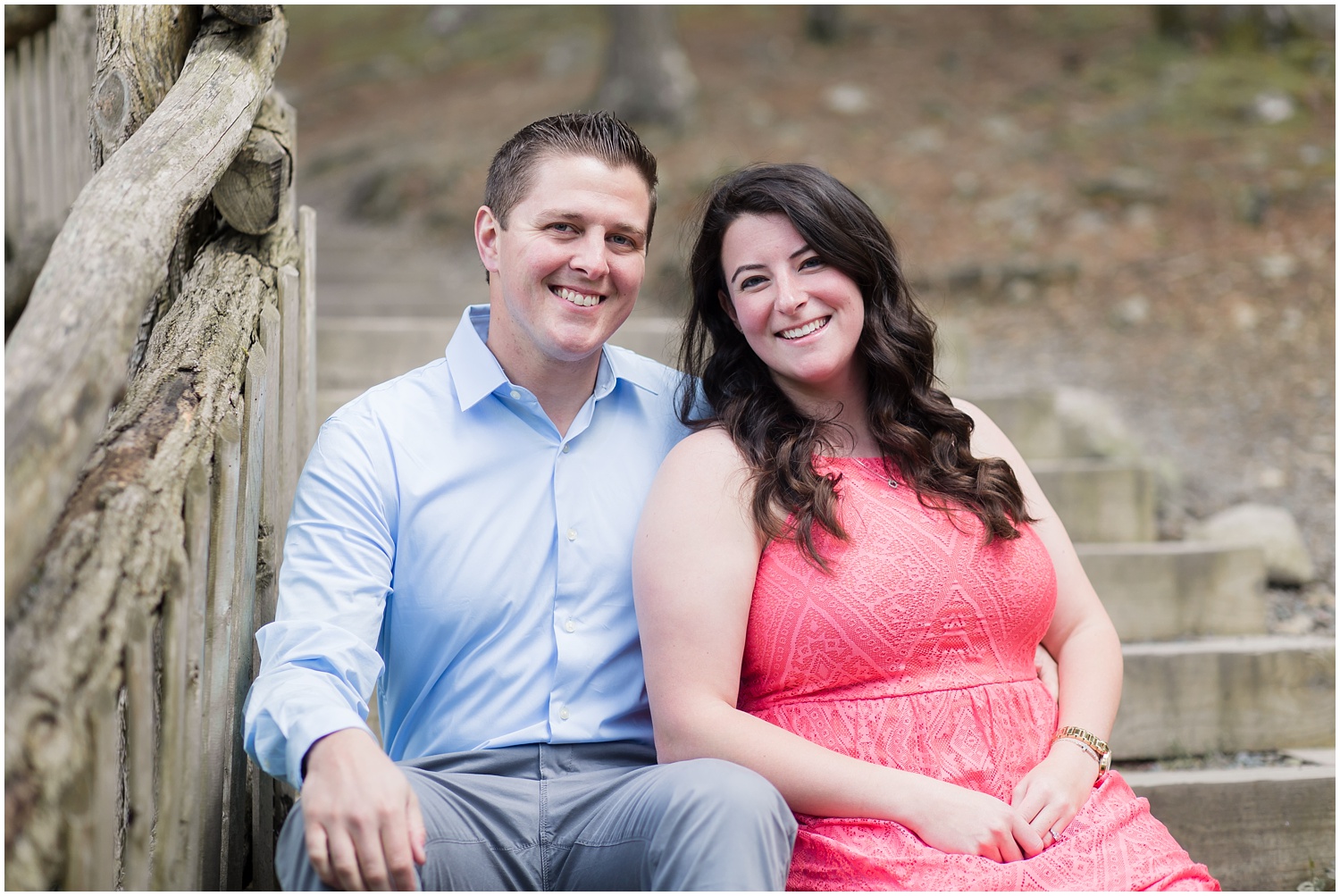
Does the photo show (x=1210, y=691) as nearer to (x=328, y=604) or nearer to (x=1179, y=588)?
(x=1179, y=588)

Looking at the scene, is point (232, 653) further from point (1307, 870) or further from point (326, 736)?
point (1307, 870)

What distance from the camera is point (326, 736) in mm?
1471

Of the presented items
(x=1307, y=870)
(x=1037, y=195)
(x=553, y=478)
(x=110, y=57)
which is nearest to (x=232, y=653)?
(x=553, y=478)

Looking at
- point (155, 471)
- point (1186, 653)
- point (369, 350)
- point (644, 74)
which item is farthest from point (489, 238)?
point (644, 74)

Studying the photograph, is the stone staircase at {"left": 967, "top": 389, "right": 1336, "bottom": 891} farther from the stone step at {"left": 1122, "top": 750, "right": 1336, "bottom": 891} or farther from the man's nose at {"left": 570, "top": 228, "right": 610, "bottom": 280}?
the man's nose at {"left": 570, "top": 228, "right": 610, "bottom": 280}

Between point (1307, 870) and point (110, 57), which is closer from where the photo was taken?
point (110, 57)

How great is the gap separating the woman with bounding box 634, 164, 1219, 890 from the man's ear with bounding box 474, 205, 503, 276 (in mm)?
415

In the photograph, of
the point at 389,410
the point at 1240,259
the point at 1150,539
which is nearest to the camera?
the point at 389,410

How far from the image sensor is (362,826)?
4.58 ft

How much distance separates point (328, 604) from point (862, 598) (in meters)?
0.89

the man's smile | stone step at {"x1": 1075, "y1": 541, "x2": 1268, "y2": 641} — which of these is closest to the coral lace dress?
the man's smile

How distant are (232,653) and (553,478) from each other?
2.06ft

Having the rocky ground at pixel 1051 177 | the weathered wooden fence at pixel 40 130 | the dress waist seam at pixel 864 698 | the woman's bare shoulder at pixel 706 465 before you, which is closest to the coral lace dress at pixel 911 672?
the dress waist seam at pixel 864 698

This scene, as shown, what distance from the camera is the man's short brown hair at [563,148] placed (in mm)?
2064
